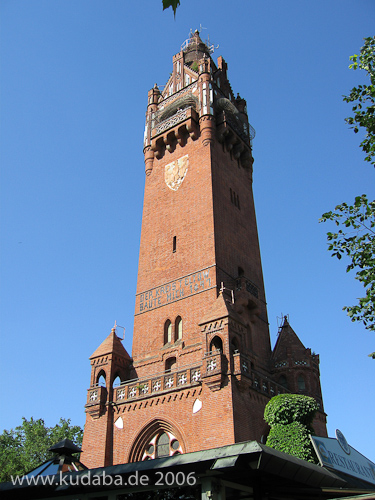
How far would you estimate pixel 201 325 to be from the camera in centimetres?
2311

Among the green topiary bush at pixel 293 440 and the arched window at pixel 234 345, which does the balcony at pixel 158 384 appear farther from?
the green topiary bush at pixel 293 440

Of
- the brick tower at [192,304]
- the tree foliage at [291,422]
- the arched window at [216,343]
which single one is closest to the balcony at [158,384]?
the brick tower at [192,304]

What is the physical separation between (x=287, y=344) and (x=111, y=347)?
9.32 metres

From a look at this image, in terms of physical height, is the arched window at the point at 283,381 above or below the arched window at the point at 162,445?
above

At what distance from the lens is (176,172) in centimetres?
3145

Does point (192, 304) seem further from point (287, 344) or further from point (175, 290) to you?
A: point (287, 344)

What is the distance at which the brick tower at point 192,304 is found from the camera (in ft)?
70.8

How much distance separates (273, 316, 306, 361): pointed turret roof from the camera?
88.4 ft

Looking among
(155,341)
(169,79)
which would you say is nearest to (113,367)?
(155,341)

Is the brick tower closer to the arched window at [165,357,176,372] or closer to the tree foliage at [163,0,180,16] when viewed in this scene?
the arched window at [165,357,176,372]

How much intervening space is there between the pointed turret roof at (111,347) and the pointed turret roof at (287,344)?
805cm

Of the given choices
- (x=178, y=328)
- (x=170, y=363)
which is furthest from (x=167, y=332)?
(x=170, y=363)

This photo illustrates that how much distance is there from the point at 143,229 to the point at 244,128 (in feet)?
35.4

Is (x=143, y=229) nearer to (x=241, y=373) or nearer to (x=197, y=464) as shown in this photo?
(x=241, y=373)
